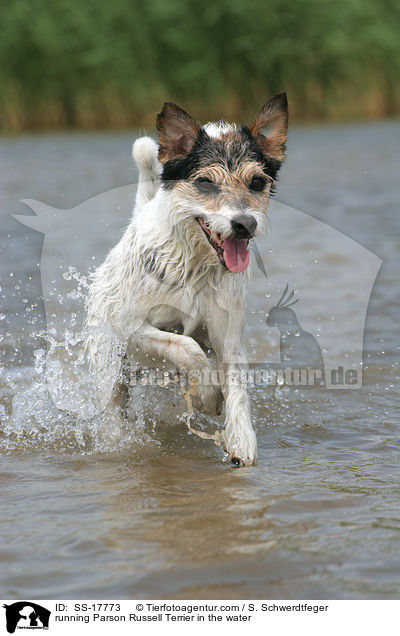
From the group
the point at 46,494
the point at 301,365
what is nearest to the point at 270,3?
the point at 301,365

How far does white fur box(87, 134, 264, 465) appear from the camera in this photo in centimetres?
446

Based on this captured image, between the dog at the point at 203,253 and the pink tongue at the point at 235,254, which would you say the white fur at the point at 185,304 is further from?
the pink tongue at the point at 235,254

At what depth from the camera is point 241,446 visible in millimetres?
4461

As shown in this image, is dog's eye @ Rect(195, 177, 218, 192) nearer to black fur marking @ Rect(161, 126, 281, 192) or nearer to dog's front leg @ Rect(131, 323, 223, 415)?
black fur marking @ Rect(161, 126, 281, 192)

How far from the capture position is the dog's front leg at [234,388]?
4473 mm

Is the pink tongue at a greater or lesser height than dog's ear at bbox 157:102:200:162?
lesser

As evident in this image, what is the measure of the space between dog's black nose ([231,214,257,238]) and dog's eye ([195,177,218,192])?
255mm

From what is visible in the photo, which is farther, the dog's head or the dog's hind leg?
the dog's hind leg

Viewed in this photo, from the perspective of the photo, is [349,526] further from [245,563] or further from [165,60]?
[165,60]

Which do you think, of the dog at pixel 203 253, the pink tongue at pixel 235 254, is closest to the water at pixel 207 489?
the dog at pixel 203 253

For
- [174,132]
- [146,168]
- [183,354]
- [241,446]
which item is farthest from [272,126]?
[241,446]

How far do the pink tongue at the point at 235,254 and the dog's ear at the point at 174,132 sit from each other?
52 cm

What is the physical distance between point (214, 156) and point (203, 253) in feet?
1.61

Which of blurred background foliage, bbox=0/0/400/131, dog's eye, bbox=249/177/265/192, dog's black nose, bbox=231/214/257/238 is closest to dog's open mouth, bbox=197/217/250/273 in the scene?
dog's black nose, bbox=231/214/257/238
